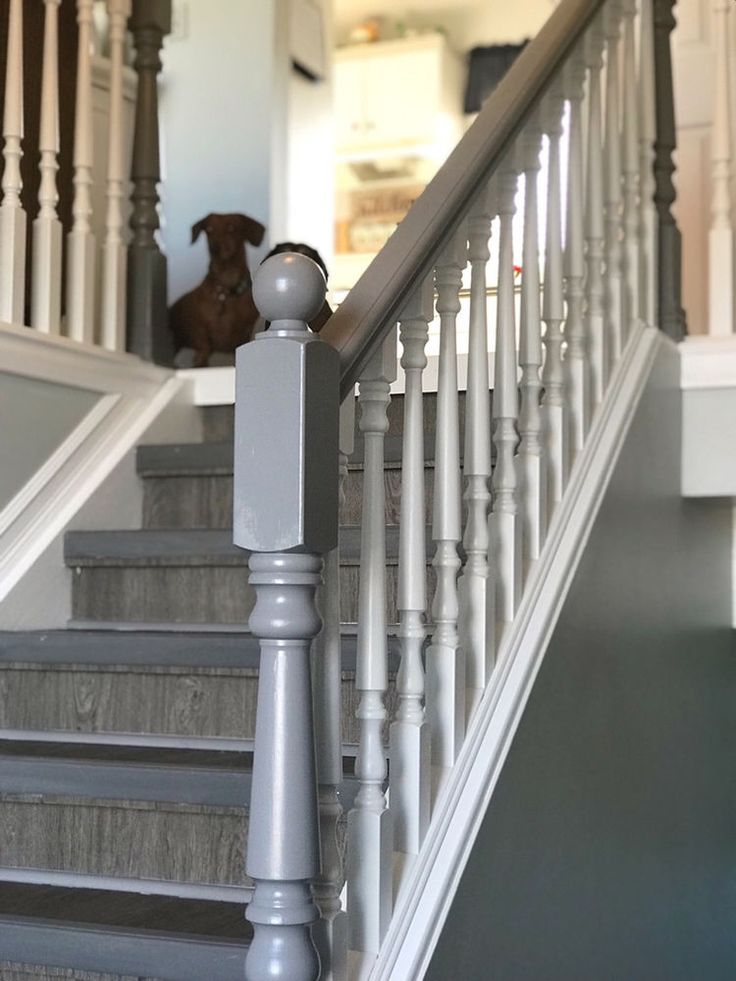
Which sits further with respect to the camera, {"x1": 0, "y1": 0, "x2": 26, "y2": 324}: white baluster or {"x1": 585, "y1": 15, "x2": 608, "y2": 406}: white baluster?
{"x1": 0, "y1": 0, "x2": 26, "y2": 324}: white baluster

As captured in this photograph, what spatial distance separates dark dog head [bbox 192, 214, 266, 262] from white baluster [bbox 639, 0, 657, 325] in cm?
109

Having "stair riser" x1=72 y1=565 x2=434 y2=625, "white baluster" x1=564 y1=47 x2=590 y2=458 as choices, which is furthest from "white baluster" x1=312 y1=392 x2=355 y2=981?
"stair riser" x1=72 y1=565 x2=434 y2=625

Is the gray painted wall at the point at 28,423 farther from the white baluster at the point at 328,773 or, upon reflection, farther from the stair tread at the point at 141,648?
the white baluster at the point at 328,773

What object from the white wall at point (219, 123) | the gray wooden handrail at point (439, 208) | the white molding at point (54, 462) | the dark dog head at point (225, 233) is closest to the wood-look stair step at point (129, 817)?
the white molding at point (54, 462)

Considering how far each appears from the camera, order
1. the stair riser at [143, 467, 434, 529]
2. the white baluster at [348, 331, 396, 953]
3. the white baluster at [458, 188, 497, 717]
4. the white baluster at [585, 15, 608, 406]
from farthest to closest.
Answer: the stair riser at [143, 467, 434, 529], the white baluster at [585, 15, 608, 406], the white baluster at [458, 188, 497, 717], the white baluster at [348, 331, 396, 953]

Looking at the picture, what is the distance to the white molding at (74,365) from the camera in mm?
2521

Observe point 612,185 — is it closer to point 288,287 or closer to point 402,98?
point 288,287

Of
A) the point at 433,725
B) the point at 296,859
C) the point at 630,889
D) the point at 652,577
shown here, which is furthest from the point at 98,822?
the point at 652,577

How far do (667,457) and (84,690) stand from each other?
129 cm

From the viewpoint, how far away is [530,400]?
2055 millimetres

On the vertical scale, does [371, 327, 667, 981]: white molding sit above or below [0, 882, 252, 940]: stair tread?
above

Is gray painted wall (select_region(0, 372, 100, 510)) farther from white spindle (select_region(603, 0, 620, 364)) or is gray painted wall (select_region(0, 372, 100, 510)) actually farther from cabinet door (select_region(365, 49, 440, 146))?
cabinet door (select_region(365, 49, 440, 146))

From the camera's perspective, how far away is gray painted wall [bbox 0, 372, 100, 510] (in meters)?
2.54

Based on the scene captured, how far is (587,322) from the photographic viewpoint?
2.39 metres
